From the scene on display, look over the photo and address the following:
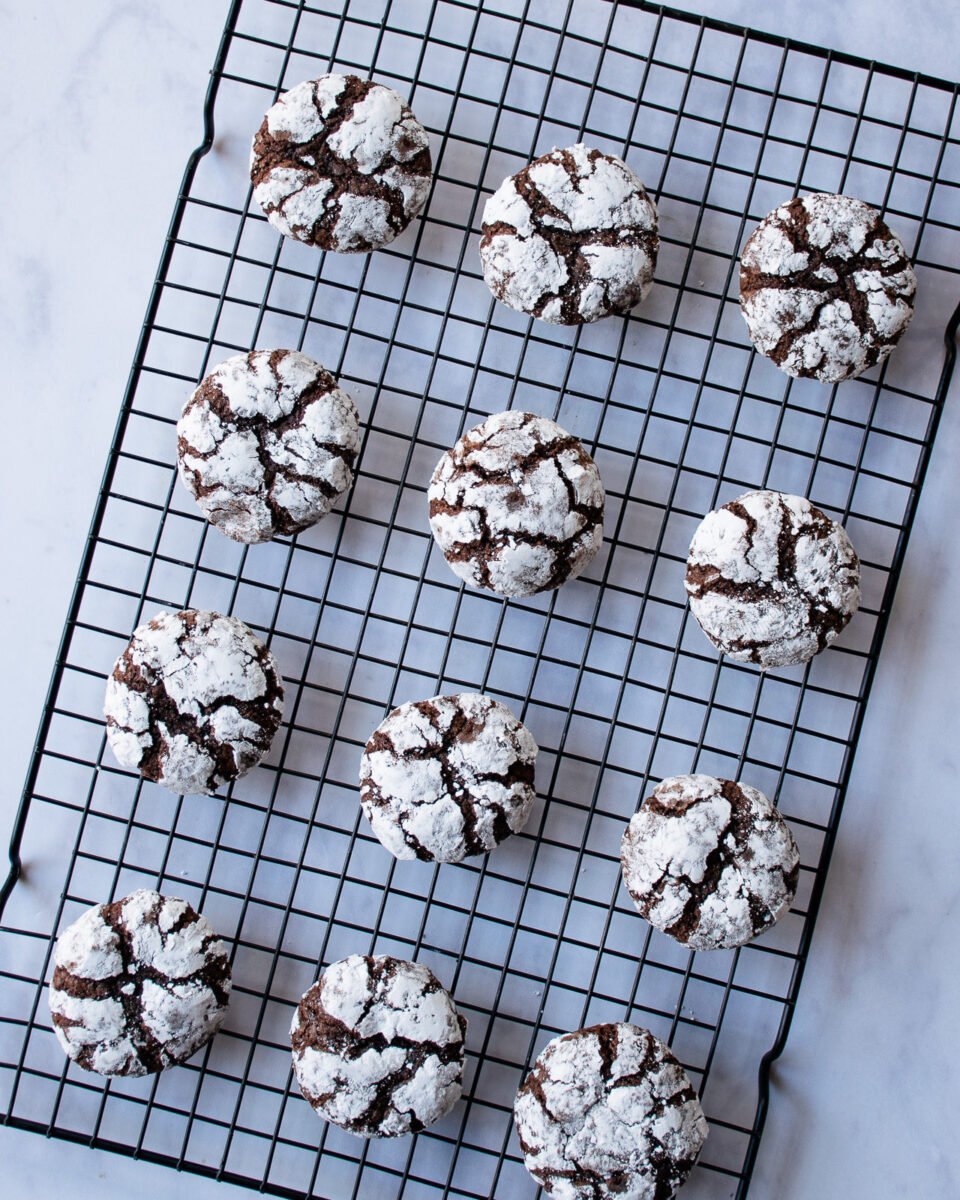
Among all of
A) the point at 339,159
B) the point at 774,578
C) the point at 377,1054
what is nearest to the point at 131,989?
the point at 377,1054

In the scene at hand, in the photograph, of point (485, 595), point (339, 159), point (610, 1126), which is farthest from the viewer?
point (485, 595)

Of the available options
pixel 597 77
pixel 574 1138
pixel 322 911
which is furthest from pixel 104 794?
pixel 597 77

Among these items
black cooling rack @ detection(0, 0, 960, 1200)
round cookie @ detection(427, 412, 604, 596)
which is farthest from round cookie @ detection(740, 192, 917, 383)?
round cookie @ detection(427, 412, 604, 596)

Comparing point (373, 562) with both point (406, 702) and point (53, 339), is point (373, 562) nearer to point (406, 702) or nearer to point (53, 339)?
point (406, 702)

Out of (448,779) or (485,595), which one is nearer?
(448,779)

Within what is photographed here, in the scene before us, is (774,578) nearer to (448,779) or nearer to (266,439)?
(448,779)

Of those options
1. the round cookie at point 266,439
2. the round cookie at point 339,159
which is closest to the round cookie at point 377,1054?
the round cookie at point 266,439

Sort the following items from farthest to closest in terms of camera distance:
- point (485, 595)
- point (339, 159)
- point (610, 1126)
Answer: point (485, 595), point (339, 159), point (610, 1126)
